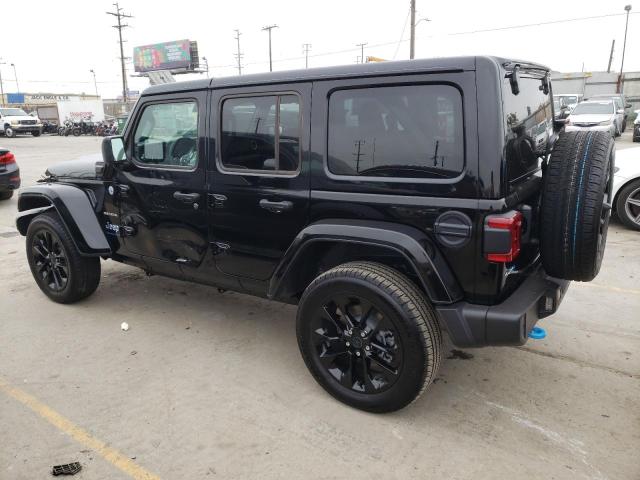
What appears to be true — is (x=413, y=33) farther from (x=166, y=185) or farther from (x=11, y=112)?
(x=166, y=185)

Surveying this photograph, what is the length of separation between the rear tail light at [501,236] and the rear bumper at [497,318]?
27 centimetres

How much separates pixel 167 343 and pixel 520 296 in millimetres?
2549

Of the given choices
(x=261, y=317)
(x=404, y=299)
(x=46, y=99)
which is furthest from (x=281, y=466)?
(x=46, y=99)

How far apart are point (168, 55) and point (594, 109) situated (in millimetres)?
55406

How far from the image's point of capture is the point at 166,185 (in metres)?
3.58

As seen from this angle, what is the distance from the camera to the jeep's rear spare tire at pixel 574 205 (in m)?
2.46

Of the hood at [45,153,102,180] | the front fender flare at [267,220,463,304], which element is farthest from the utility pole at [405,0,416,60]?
the front fender flare at [267,220,463,304]

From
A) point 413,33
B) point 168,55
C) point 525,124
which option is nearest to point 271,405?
point 525,124

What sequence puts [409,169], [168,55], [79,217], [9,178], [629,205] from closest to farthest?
1. [409,169]
2. [79,217]
3. [629,205]
4. [9,178]
5. [168,55]

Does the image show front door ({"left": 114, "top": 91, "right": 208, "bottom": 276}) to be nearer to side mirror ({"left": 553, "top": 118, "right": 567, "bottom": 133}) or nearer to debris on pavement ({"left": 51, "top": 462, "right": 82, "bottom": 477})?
debris on pavement ({"left": 51, "top": 462, "right": 82, "bottom": 477})

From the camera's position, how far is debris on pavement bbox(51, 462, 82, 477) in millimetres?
2406

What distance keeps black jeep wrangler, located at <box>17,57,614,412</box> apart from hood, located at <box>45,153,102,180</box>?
922 millimetres

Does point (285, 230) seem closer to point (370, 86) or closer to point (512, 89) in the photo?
point (370, 86)

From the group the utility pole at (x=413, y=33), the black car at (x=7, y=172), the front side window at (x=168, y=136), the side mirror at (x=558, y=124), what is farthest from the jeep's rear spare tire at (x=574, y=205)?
the utility pole at (x=413, y=33)
